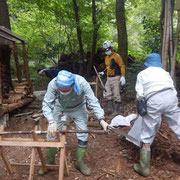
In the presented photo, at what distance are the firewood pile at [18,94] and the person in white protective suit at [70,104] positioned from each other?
12.0 ft

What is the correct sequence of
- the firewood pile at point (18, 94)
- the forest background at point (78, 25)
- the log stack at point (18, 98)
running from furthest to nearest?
the forest background at point (78, 25), the firewood pile at point (18, 94), the log stack at point (18, 98)

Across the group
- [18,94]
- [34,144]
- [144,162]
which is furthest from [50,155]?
[18,94]

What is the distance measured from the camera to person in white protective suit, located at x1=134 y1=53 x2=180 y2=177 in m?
3.08

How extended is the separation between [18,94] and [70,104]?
13.7 feet

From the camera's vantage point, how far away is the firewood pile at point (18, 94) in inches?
259

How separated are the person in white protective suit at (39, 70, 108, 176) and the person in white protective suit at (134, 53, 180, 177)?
0.82m

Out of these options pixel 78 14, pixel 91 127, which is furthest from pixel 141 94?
pixel 78 14

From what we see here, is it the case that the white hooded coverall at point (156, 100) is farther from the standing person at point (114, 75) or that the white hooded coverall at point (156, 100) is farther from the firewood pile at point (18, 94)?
the firewood pile at point (18, 94)

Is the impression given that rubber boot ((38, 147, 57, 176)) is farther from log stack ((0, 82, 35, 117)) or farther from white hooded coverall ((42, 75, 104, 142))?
log stack ((0, 82, 35, 117))

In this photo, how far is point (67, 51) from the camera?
42.2 ft

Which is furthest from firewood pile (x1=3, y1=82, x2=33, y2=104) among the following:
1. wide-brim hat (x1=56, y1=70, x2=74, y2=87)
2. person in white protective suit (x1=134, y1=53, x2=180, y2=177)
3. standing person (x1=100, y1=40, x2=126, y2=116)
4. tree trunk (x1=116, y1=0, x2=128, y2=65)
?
person in white protective suit (x1=134, y1=53, x2=180, y2=177)

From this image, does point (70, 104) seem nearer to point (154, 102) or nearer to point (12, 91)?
point (154, 102)

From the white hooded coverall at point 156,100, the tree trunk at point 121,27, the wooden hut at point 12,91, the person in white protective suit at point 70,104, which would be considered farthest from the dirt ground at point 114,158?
the tree trunk at point 121,27

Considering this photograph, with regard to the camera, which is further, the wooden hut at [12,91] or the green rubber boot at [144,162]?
the wooden hut at [12,91]
